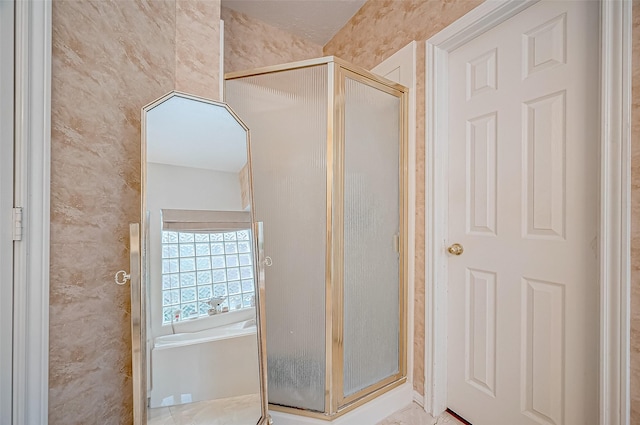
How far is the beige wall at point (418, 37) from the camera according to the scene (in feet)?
4.91

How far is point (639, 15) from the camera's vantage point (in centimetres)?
88

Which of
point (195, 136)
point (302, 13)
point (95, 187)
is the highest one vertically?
point (302, 13)

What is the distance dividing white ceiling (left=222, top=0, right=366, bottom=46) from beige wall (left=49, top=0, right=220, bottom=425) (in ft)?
2.96

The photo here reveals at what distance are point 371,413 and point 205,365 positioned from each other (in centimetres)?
94

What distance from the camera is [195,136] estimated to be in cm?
108

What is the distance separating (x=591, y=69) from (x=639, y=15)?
0.59ft

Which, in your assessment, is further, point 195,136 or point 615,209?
point 195,136

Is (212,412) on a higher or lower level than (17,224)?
lower

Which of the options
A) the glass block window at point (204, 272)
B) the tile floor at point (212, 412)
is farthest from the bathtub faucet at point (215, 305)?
the tile floor at point (212, 412)

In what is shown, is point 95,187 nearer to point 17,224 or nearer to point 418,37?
point 17,224

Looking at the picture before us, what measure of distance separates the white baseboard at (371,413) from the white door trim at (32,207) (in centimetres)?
94

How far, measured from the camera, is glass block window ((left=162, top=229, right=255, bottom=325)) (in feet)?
3.27

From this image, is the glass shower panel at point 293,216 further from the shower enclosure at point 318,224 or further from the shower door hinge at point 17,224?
the shower door hinge at point 17,224

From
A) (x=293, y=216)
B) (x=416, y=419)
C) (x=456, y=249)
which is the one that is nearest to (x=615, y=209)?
(x=456, y=249)
